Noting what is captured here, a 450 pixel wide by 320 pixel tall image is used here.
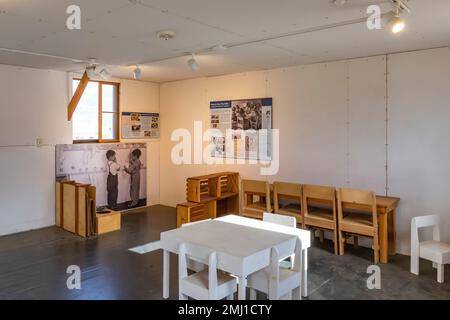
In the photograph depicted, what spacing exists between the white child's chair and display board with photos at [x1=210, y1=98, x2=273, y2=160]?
2510 millimetres

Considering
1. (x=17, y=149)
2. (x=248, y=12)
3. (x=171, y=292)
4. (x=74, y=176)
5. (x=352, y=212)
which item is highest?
(x=248, y=12)

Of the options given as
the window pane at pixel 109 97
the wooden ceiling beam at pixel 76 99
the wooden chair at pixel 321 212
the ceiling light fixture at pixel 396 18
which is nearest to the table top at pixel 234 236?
the wooden chair at pixel 321 212

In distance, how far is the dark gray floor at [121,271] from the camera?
3.51 metres

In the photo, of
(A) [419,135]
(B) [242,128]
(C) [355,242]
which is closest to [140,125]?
(B) [242,128]

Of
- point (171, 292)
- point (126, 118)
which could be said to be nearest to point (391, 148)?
point (171, 292)

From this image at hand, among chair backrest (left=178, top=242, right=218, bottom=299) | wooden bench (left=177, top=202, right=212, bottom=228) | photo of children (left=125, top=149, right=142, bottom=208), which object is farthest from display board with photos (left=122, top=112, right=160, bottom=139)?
chair backrest (left=178, top=242, right=218, bottom=299)

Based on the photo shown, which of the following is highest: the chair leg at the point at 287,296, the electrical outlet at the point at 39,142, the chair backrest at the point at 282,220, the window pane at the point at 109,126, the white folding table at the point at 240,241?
the window pane at the point at 109,126

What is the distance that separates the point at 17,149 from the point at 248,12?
429cm

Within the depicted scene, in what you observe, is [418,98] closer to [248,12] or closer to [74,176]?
[248,12]

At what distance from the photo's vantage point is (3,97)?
17.5 ft

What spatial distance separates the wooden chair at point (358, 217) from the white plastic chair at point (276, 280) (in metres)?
1.74

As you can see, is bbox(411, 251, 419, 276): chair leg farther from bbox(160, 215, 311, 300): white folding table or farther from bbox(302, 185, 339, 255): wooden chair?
bbox(160, 215, 311, 300): white folding table

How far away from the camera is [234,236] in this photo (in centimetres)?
313

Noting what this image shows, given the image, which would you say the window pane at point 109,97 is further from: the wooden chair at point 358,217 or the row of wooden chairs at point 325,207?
the wooden chair at point 358,217
